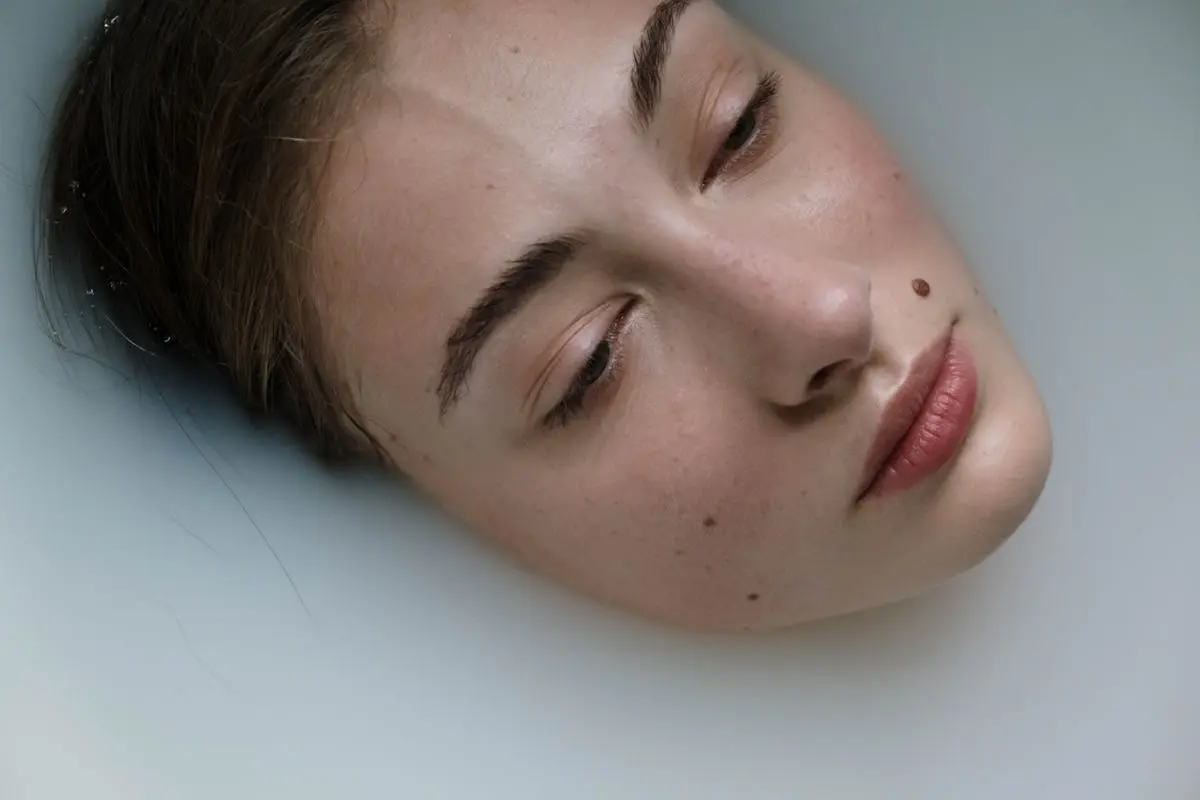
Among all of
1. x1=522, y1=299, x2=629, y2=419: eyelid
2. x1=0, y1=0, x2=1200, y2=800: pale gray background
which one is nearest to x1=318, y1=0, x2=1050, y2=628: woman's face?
x1=522, y1=299, x2=629, y2=419: eyelid

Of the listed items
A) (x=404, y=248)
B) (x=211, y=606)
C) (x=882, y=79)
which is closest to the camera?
(x=404, y=248)

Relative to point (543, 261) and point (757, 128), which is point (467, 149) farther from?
point (757, 128)

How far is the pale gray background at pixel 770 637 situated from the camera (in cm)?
82

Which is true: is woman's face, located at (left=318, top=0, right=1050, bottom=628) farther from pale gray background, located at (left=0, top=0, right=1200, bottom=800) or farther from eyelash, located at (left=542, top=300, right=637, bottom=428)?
pale gray background, located at (left=0, top=0, right=1200, bottom=800)

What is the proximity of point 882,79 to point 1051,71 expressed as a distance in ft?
0.44

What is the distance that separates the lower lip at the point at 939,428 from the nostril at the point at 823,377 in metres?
0.06

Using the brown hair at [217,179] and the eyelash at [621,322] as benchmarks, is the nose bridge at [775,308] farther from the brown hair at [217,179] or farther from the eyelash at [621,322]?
the brown hair at [217,179]

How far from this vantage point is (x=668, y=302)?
2.24ft

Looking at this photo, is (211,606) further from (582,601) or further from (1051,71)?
(1051,71)

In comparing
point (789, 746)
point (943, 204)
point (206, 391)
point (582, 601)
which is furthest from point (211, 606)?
point (943, 204)

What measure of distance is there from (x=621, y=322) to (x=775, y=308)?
0.10 metres

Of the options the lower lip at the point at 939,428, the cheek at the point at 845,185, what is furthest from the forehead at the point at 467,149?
the lower lip at the point at 939,428

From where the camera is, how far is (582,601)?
92 centimetres

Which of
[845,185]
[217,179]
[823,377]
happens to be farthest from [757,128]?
[217,179]
